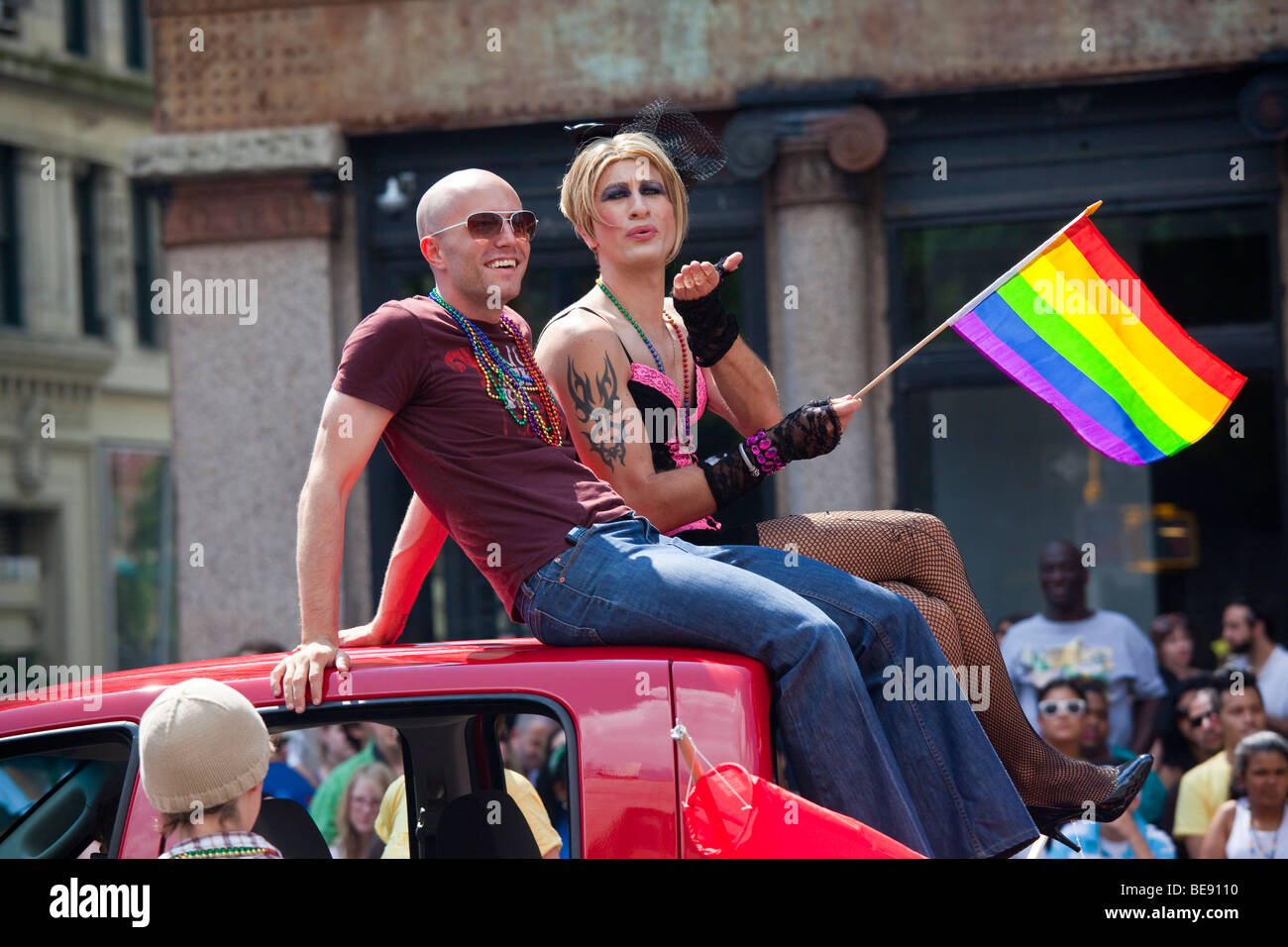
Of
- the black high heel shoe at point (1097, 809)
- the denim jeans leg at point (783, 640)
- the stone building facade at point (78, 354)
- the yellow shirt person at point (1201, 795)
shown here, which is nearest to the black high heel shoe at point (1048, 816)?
the black high heel shoe at point (1097, 809)

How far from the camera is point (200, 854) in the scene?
258 centimetres

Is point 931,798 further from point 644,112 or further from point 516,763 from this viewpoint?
point 516,763

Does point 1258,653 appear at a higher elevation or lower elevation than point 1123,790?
lower

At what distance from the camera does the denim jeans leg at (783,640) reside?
296cm

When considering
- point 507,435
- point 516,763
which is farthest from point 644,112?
point 516,763

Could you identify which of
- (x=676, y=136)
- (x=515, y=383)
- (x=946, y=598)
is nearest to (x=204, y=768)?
(x=515, y=383)

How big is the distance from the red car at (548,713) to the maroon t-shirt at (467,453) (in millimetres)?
234

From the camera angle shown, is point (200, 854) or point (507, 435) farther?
point (507, 435)

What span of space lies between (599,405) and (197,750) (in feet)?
4.47

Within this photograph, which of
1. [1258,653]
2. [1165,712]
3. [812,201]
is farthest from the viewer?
[812,201]

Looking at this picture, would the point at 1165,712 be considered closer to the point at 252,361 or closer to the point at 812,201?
the point at 812,201

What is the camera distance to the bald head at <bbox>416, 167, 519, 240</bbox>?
141 inches

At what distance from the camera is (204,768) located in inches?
102
